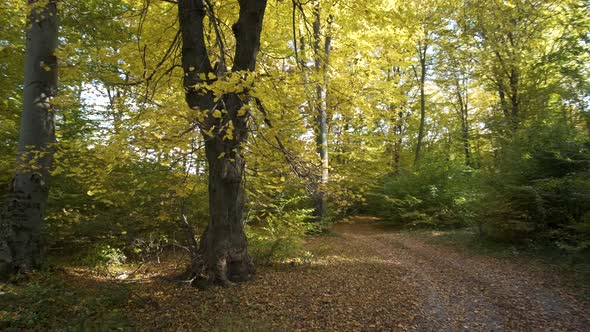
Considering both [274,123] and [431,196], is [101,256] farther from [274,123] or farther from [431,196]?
[431,196]

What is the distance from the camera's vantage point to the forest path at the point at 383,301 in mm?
3992

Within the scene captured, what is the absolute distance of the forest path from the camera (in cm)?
399

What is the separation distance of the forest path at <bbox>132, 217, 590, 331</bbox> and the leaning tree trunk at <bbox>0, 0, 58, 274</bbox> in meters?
2.58

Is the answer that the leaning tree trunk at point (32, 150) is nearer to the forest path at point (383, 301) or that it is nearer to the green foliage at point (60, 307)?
the green foliage at point (60, 307)

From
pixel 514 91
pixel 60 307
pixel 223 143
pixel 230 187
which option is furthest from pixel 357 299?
pixel 514 91

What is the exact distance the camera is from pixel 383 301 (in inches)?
186

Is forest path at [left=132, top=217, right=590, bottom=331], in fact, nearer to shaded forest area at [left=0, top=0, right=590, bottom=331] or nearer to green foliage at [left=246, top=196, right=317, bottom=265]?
shaded forest area at [left=0, top=0, right=590, bottom=331]

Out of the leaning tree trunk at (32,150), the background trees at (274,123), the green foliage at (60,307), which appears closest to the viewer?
the green foliage at (60,307)

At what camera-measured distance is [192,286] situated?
5125 mm

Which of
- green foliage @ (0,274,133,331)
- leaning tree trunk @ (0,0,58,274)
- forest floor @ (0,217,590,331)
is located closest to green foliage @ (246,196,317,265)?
forest floor @ (0,217,590,331)

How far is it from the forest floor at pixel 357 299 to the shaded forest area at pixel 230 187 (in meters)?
0.04

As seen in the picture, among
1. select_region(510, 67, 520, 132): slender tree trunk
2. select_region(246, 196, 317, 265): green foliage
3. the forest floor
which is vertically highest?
select_region(510, 67, 520, 132): slender tree trunk

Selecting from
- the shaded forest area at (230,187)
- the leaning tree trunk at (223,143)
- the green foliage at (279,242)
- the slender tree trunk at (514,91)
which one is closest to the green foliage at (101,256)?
the shaded forest area at (230,187)

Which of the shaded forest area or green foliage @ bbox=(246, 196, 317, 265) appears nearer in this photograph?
the shaded forest area
